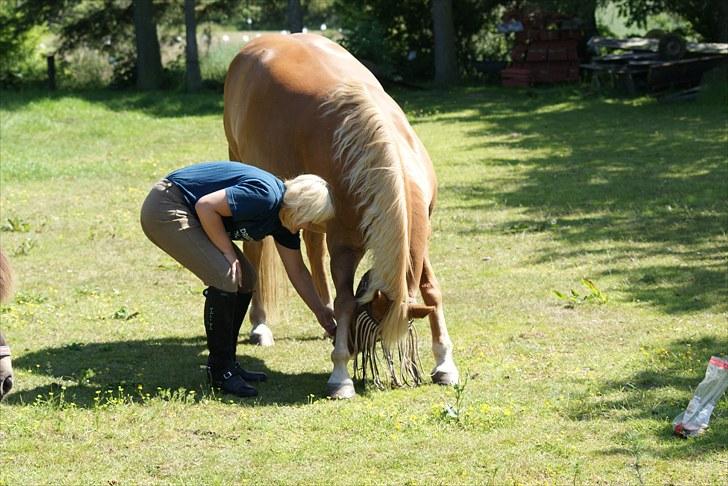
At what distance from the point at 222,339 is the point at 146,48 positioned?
20497mm

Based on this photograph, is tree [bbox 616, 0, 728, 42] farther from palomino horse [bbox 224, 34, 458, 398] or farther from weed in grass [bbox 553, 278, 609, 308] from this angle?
palomino horse [bbox 224, 34, 458, 398]

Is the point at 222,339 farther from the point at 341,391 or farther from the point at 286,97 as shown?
the point at 286,97

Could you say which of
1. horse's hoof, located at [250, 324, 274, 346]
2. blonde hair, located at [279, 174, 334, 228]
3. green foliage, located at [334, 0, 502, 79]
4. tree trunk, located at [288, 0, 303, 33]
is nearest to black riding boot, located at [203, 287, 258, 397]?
blonde hair, located at [279, 174, 334, 228]

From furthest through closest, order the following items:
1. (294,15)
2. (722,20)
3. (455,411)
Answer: (294,15)
(722,20)
(455,411)

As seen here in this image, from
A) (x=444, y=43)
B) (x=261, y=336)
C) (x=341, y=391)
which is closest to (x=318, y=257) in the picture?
(x=261, y=336)

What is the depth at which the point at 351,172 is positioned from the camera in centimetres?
593

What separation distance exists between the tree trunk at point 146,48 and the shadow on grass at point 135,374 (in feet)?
62.5

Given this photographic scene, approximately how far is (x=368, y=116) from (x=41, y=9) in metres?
21.0

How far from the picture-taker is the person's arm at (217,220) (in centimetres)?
575

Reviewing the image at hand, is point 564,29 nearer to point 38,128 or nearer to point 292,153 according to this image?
point 38,128

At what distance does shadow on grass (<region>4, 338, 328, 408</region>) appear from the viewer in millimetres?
6059

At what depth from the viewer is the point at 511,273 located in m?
8.95

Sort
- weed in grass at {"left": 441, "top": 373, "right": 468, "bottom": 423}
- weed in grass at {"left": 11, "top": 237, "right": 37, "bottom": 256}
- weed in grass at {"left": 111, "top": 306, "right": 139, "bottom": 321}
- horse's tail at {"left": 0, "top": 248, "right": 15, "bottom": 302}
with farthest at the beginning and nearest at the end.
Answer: weed in grass at {"left": 11, "top": 237, "right": 37, "bottom": 256}
weed in grass at {"left": 111, "top": 306, "right": 139, "bottom": 321}
weed in grass at {"left": 441, "top": 373, "right": 468, "bottom": 423}
horse's tail at {"left": 0, "top": 248, "right": 15, "bottom": 302}

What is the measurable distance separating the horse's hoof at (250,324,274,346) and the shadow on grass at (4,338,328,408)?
1.12 ft
